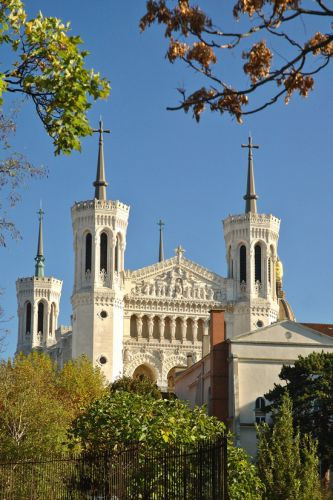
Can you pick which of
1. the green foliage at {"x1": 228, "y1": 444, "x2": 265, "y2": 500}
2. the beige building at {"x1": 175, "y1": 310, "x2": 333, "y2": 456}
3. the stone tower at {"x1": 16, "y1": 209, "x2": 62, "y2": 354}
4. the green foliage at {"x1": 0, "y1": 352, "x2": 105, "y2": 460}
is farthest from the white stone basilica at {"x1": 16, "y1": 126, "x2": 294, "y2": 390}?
the green foliage at {"x1": 228, "y1": 444, "x2": 265, "y2": 500}

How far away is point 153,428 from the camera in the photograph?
22.2 meters

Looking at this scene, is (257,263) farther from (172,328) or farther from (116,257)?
(116,257)

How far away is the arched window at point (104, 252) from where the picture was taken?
91.3 meters

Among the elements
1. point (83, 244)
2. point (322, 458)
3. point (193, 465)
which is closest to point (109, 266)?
point (83, 244)

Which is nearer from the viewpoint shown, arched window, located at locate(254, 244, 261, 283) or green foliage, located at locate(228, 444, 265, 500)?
green foliage, located at locate(228, 444, 265, 500)

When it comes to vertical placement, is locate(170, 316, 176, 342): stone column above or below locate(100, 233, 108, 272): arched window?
below

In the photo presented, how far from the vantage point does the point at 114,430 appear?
23.4 meters

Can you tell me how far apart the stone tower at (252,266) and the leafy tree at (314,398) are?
1861 inches

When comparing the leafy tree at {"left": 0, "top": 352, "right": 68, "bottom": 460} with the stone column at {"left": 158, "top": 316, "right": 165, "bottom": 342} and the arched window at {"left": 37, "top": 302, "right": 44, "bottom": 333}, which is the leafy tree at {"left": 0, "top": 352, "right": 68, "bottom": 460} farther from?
the arched window at {"left": 37, "top": 302, "right": 44, "bottom": 333}

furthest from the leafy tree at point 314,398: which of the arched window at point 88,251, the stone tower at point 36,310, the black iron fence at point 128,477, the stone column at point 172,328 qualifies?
the stone tower at point 36,310

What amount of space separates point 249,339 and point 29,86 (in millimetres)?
39631

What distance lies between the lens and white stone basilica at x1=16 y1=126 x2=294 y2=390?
88.9 metres

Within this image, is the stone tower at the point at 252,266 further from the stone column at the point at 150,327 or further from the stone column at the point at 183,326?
the stone column at the point at 150,327

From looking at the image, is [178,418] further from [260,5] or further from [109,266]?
[109,266]
